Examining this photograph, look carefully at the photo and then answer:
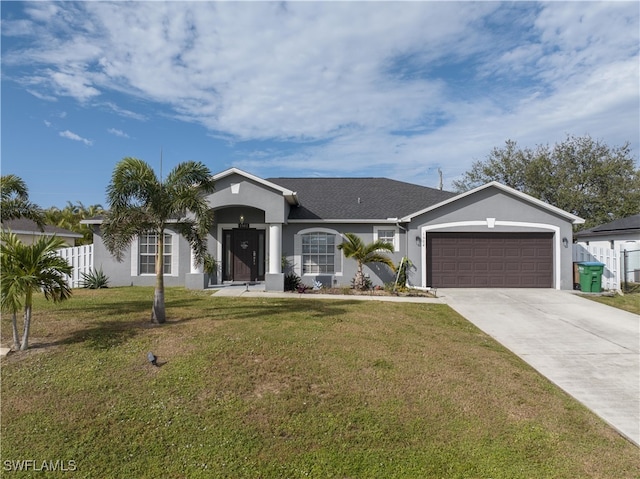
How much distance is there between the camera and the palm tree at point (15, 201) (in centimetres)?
965

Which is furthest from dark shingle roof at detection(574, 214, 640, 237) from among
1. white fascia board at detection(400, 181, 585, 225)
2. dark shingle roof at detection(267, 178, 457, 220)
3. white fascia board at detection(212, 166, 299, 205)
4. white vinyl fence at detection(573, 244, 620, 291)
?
white fascia board at detection(212, 166, 299, 205)

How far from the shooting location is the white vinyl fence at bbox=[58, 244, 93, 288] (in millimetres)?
15148

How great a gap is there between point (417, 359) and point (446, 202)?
33.8 ft

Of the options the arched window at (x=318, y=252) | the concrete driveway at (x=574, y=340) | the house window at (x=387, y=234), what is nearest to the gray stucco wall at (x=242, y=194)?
the arched window at (x=318, y=252)

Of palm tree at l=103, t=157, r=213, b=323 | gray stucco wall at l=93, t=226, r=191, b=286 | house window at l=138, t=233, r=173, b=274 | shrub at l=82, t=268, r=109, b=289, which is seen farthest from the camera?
house window at l=138, t=233, r=173, b=274

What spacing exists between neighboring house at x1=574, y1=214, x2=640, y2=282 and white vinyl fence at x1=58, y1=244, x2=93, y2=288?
2160 centimetres

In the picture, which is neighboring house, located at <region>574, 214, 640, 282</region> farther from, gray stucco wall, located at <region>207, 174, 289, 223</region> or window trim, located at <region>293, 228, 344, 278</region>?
gray stucco wall, located at <region>207, 174, 289, 223</region>

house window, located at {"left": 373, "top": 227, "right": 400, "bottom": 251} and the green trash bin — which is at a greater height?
house window, located at {"left": 373, "top": 227, "right": 400, "bottom": 251}

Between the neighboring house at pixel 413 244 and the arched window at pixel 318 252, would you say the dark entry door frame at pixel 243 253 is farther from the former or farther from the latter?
the arched window at pixel 318 252

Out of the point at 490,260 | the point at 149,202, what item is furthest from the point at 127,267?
the point at 490,260

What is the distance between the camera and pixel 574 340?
838 cm

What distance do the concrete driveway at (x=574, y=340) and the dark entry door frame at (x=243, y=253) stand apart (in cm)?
796

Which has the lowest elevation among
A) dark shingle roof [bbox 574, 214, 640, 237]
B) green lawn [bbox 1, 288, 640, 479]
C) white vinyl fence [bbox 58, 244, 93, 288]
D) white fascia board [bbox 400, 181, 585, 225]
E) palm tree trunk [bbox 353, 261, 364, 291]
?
green lawn [bbox 1, 288, 640, 479]

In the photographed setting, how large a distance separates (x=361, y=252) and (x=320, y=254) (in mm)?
2353
